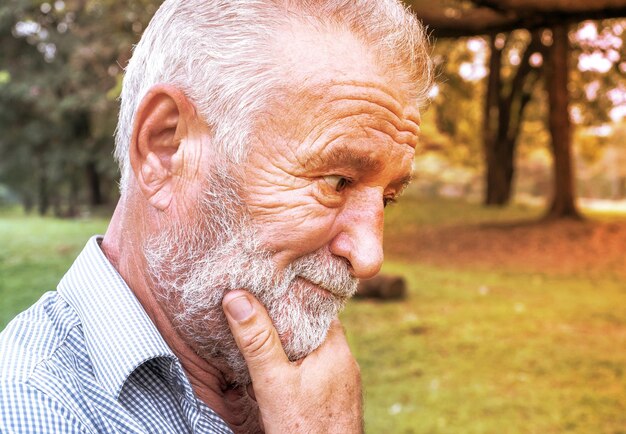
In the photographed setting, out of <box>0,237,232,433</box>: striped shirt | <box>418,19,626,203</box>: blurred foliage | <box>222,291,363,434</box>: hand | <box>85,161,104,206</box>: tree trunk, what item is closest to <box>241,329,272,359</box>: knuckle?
<box>222,291,363,434</box>: hand

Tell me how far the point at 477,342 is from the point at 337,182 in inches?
204

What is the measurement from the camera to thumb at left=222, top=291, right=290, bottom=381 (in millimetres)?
1408

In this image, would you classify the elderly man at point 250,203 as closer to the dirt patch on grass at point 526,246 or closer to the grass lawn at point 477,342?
the grass lawn at point 477,342

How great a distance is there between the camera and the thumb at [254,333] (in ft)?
4.62

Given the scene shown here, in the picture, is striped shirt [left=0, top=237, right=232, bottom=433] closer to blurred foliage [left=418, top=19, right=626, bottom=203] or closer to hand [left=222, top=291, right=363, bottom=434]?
hand [left=222, top=291, right=363, bottom=434]

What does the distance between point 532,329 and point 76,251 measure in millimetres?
4150

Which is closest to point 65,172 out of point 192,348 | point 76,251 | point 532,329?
point 76,251

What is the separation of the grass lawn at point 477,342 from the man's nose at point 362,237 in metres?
3.51

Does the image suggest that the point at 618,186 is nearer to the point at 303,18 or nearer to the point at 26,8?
the point at 26,8

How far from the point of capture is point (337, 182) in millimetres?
1568

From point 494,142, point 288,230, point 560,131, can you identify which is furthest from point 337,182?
point 494,142

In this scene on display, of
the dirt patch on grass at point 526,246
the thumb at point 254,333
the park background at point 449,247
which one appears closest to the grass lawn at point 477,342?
the park background at point 449,247

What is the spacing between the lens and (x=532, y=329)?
662cm

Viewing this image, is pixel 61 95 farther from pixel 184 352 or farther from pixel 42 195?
pixel 184 352
